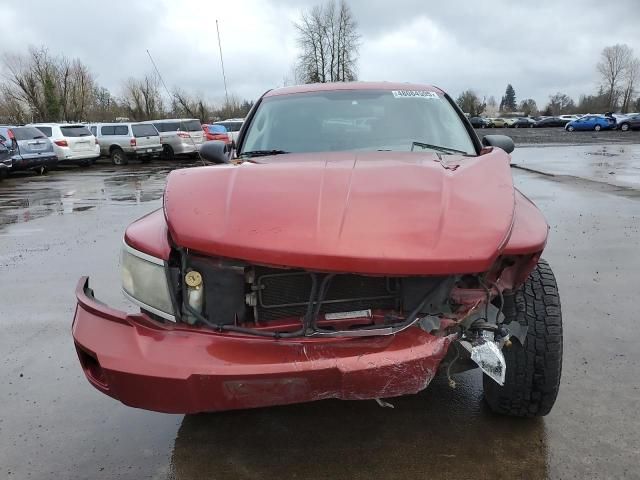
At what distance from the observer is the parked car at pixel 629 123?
140 feet

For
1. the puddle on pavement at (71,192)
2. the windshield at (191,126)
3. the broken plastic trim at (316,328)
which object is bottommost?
the puddle on pavement at (71,192)

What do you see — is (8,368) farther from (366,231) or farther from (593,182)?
(593,182)

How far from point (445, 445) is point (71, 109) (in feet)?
156

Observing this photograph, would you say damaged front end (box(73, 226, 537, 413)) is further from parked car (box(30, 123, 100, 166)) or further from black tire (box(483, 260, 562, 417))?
parked car (box(30, 123, 100, 166))

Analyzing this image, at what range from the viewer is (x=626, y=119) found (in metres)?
43.3

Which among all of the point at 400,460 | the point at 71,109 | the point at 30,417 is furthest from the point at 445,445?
the point at 71,109

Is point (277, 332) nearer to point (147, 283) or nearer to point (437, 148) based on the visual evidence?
point (147, 283)

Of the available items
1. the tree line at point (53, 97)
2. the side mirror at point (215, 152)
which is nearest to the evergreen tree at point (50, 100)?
the tree line at point (53, 97)

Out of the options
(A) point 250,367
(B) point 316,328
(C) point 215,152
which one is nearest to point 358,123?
(C) point 215,152

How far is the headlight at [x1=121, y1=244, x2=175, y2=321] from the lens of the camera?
216 cm

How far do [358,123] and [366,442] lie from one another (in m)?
2.03

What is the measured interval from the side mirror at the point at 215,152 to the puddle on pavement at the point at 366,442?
5.66 ft

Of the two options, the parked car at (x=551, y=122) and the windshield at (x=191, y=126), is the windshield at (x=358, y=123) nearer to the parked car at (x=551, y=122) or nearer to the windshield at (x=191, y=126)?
the windshield at (x=191, y=126)

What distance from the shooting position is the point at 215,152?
372 centimetres
